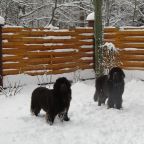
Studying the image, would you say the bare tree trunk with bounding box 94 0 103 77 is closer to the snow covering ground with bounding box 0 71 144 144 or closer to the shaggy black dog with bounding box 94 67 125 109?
the snow covering ground with bounding box 0 71 144 144

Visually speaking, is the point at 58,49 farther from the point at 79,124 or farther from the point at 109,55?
the point at 79,124

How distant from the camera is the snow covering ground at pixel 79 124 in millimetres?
6504

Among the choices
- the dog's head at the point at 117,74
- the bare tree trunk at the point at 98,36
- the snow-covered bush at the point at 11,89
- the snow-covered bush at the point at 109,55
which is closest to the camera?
the dog's head at the point at 117,74

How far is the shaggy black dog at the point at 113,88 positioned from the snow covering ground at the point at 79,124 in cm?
22

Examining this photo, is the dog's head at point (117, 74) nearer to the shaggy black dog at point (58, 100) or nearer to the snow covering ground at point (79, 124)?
the snow covering ground at point (79, 124)

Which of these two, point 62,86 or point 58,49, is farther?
point 58,49

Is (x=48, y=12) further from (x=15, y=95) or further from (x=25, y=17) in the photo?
(x=15, y=95)

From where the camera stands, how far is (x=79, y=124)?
24.5 feet

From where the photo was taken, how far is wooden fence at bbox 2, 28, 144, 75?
457 inches

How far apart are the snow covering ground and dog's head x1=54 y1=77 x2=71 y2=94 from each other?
62 cm

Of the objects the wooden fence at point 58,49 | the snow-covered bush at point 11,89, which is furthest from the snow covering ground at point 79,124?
the wooden fence at point 58,49

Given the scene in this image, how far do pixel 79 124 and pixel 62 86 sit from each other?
2.55 ft

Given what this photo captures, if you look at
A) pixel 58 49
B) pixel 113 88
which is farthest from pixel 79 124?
pixel 58 49

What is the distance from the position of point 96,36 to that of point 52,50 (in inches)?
58.3
